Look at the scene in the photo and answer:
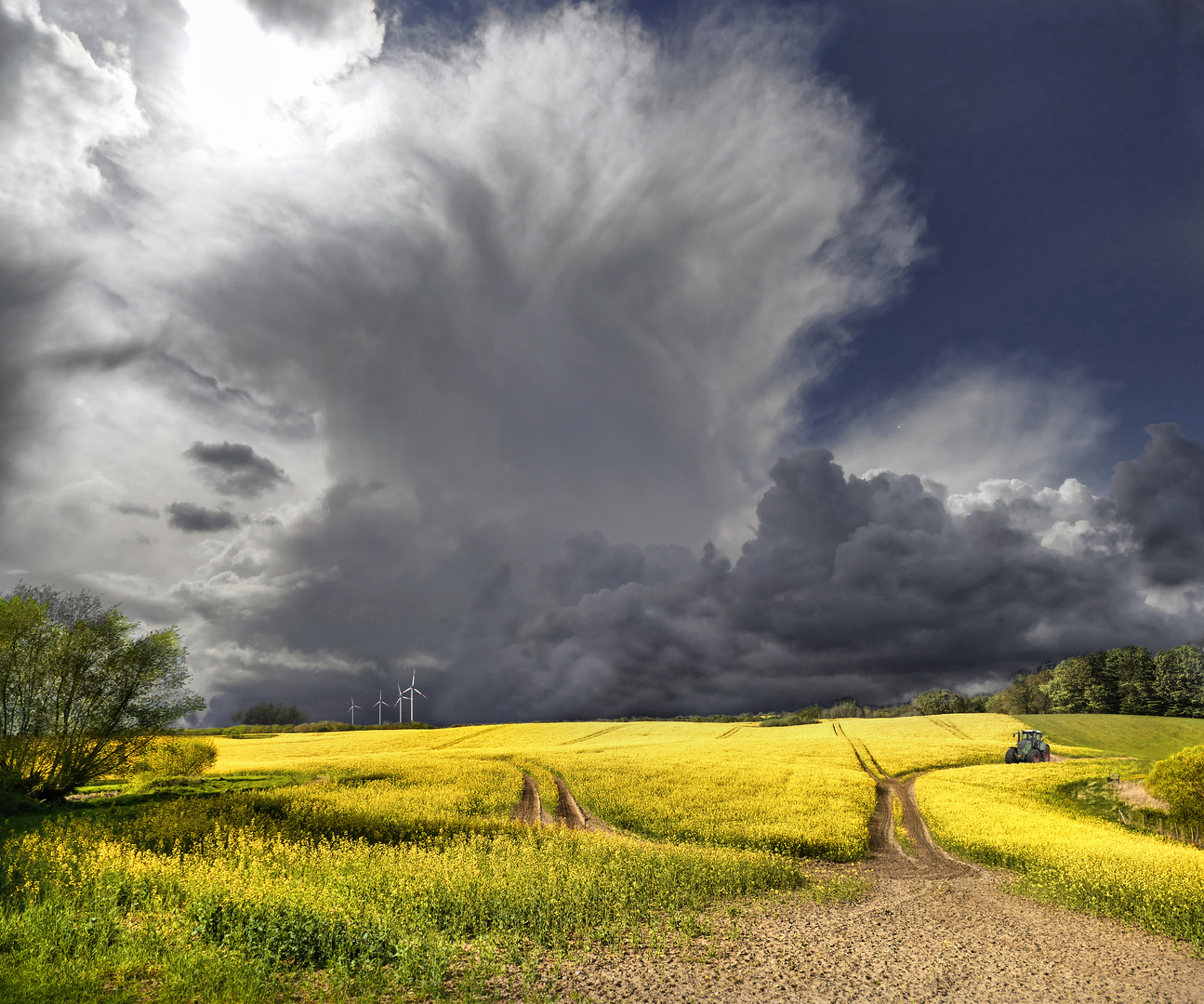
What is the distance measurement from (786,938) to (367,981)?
8.77 m

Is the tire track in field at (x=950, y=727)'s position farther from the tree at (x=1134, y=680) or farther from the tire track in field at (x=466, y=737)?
the tire track in field at (x=466, y=737)

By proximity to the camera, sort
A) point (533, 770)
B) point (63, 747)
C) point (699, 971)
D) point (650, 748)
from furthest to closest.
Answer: point (650, 748) < point (533, 770) < point (63, 747) < point (699, 971)

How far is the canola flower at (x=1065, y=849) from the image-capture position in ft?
52.4

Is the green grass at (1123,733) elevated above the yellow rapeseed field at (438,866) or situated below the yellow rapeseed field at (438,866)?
below

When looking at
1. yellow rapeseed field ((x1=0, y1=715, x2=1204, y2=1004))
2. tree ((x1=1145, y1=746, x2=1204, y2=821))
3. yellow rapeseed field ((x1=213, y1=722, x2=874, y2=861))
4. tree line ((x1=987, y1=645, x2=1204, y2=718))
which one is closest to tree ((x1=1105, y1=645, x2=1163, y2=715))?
tree line ((x1=987, y1=645, x2=1204, y2=718))

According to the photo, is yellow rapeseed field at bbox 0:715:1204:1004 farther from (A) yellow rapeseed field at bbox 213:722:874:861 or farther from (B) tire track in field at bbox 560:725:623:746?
(B) tire track in field at bbox 560:725:623:746

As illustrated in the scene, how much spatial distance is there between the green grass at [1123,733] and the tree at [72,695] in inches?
3724

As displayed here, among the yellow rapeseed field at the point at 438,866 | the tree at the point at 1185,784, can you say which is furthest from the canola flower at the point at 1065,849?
the tree at the point at 1185,784

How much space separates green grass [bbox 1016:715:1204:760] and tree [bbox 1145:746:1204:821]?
46704 millimetres

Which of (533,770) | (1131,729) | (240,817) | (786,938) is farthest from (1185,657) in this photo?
(240,817)

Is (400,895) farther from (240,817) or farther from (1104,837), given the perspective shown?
(1104,837)

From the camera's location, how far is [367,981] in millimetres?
9680

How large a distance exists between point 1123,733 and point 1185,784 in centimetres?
6473

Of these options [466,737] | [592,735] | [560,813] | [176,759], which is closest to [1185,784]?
[560,813]
